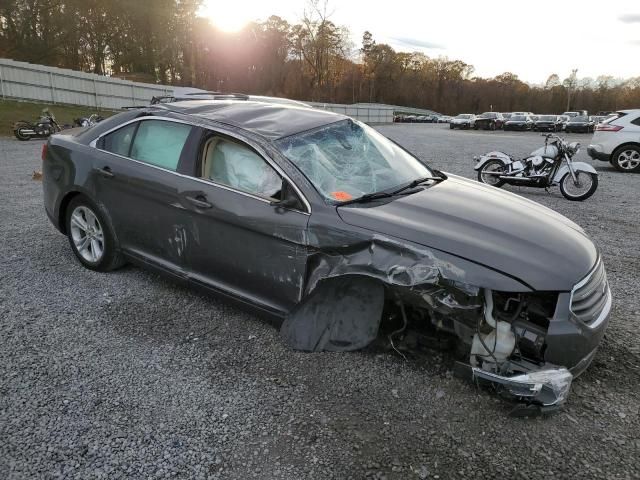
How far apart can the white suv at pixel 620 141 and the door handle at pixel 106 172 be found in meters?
13.0

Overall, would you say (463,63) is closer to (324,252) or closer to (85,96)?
(85,96)

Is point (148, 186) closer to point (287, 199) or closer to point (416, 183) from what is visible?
point (287, 199)

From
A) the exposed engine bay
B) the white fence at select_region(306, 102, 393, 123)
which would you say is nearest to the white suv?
the exposed engine bay

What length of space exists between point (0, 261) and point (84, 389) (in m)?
2.72

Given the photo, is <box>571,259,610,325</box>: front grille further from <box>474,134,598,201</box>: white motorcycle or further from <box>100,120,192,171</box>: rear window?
<box>474,134,598,201</box>: white motorcycle

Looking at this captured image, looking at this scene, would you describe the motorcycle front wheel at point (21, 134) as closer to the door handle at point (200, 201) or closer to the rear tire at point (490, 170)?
the rear tire at point (490, 170)

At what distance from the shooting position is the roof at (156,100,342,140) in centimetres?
342

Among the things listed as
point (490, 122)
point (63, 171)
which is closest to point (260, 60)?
point (490, 122)

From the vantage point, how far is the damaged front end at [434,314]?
8.29 feet

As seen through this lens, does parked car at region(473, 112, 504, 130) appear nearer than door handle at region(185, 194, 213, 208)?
No

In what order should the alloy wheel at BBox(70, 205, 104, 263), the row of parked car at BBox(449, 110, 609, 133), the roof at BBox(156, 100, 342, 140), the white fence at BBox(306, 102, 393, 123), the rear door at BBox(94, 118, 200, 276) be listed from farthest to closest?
the white fence at BBox(306, 102, 393, 123) → the row of parked car at BBox(449, 110, 609, 133) → the alloy wheel at BBox(70, 205, 104, 263) → the rear door at BBox(94, 118, 200, 276) → the roof at BBox(156, 100, 342, 140)

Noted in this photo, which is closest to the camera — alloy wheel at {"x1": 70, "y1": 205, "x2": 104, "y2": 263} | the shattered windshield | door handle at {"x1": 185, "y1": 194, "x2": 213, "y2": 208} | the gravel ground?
the gravel ground

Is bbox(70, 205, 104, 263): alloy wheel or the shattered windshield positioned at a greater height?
the shattered windshield

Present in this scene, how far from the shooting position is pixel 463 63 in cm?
11231
